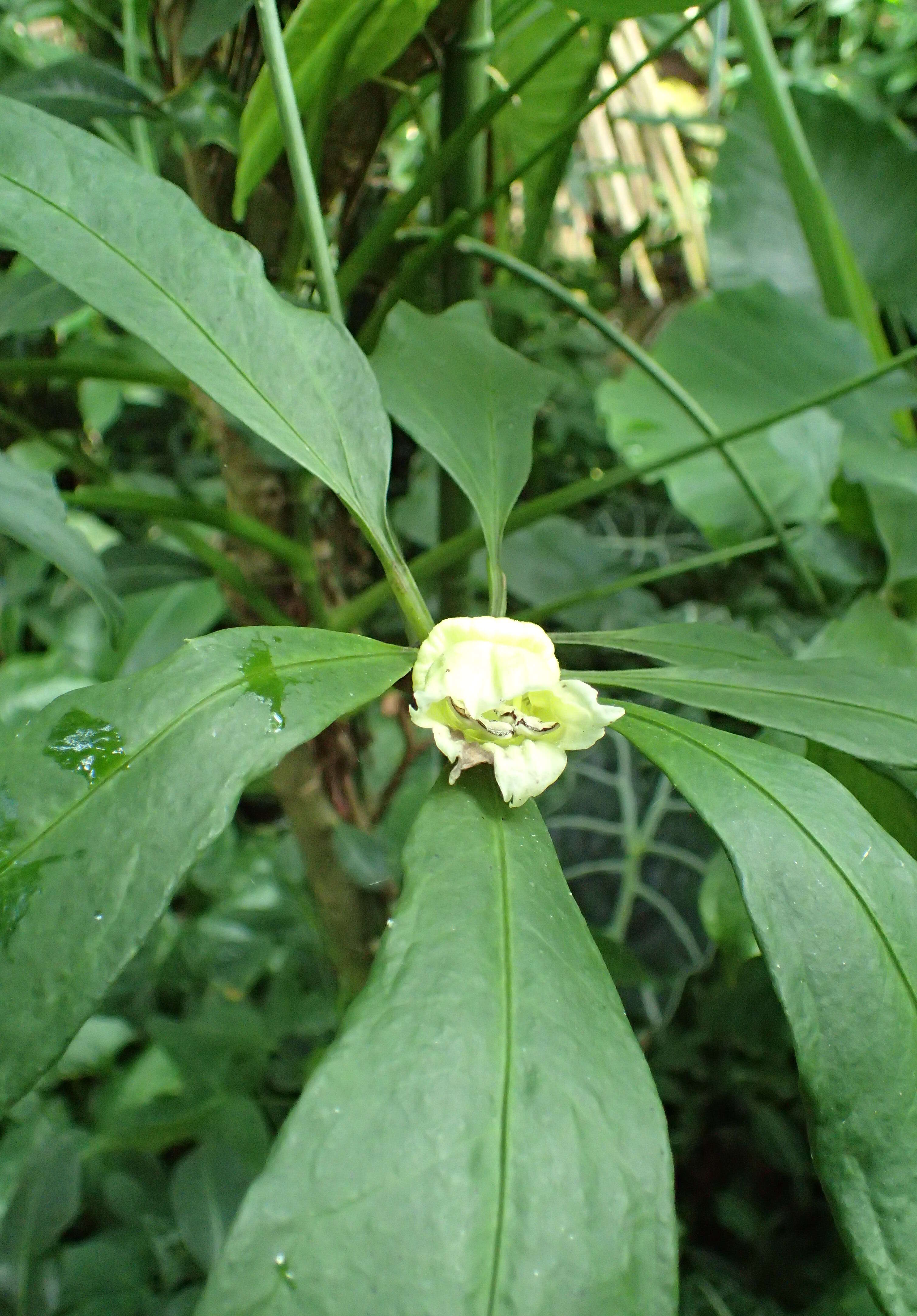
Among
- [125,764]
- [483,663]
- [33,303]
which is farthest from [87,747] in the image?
[33,303]

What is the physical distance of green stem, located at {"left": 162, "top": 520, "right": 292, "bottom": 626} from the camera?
640 mm

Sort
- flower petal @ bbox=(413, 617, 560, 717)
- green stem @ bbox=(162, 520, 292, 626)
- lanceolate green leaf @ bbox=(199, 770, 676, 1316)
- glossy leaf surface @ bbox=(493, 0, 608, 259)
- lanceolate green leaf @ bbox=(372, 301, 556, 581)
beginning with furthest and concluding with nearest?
1. glossy leaf surface @ bbox=(493, 0, 608, 259)
2. green stem @ bbox=(162, 520, 292, 626)
3. lanceolate green leaf @ bbox=(372, 301, 556, 581)
4. flower petal @ bbox=(413, 617, 560, 717)
5. lanceolate green leaf @ bbox=(199, 770, 676, 1316)

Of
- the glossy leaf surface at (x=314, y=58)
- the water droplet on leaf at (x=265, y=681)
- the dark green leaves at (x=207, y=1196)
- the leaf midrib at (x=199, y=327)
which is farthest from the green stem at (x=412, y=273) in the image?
the dark green leaves at (x=207, y=1196)

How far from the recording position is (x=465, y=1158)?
22 centimetres

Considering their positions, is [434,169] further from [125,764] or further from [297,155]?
[125,764]

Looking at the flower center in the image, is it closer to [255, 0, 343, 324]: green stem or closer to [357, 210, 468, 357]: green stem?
[255, 0, 343, 324]: green stem

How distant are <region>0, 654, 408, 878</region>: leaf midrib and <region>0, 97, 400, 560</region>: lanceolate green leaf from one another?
0.32 ft

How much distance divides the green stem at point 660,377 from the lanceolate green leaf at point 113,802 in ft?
1.38

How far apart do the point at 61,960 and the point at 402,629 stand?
2.72ft

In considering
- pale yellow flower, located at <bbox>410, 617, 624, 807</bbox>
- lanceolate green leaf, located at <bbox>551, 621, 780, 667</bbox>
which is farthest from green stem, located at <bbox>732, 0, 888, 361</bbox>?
pale yellow flower, located at <bbox>410, 617, 624, 807</bbox>

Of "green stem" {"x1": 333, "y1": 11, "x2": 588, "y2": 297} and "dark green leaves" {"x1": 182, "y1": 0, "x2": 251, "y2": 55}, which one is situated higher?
"dark green leaves" {"x1": 182, "y1": 0, "x2": 251, "y2": 55}

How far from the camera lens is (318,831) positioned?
69cm

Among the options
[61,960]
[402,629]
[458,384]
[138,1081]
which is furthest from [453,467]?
[138,1081]

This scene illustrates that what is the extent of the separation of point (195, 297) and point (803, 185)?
628mm
